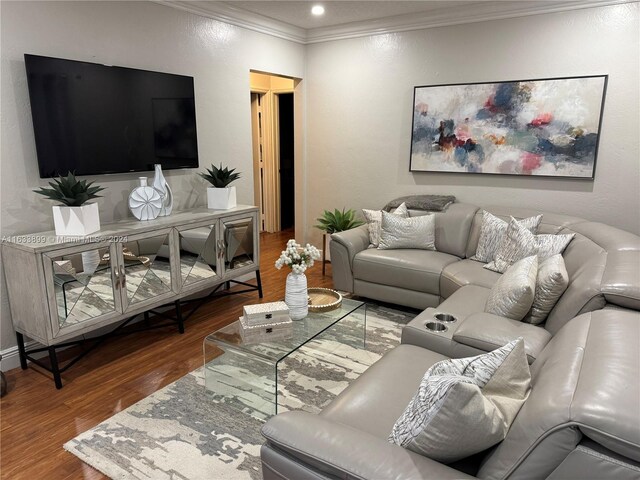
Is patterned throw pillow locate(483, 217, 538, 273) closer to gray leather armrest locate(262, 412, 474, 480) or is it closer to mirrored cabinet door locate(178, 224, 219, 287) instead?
mirrored cabinet door locate(178, 224, 219, 287)

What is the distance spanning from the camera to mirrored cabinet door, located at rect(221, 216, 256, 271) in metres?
3.64

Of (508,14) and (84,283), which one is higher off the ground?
(508,14)

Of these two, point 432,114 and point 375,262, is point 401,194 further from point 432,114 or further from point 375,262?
point 375,262

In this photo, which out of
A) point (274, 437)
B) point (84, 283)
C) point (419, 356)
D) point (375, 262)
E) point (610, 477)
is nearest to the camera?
point (610, 477)

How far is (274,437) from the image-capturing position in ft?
4.22

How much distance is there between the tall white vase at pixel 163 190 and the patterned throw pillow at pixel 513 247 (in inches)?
100

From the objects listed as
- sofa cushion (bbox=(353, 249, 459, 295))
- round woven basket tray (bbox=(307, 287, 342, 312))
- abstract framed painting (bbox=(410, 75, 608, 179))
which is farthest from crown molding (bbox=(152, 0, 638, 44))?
round woven basket tray (bbox=(307, 287, 342, 312))

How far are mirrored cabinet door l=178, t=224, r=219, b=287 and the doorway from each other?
3.07 meters

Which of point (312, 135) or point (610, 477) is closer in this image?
point (610, 477)

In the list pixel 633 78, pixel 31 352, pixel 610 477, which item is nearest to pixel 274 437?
pixel 610 477

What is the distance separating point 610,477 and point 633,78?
3.55 metres

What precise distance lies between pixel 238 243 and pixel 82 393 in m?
1.67

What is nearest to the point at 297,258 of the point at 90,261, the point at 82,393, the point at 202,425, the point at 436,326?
the point at 436,326

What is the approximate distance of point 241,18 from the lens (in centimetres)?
399
